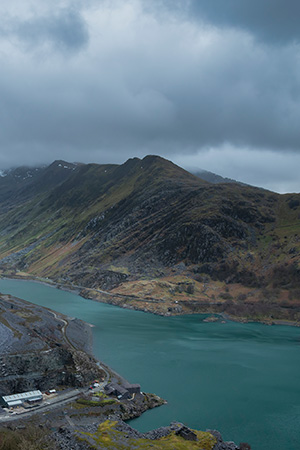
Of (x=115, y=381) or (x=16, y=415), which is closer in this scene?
(x=16, y=415)

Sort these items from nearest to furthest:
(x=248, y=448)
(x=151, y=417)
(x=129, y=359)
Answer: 1. (x=248, y=448)
2. (x=151, y=417)
3. (x=129, y=359)

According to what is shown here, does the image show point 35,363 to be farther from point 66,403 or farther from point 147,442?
point 147,442

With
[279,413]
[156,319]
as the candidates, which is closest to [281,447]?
[279,413]

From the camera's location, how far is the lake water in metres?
79.0

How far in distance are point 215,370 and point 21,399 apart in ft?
186

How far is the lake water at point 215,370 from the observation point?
79.0m

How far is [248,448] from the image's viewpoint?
222 feet

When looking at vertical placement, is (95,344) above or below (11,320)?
below

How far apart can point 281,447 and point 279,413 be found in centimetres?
1396

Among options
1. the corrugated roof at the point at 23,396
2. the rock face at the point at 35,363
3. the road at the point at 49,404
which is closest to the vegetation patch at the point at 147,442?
the road at the point at 49,404

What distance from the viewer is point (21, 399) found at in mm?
80688

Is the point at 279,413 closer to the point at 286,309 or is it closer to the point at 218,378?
the point at 218,378

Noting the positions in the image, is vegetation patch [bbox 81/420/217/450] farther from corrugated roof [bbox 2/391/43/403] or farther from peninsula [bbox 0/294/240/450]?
corrugated roof [bbox 2/391/43/403]

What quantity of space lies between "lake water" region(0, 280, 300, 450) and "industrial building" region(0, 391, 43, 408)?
75.1 feet
